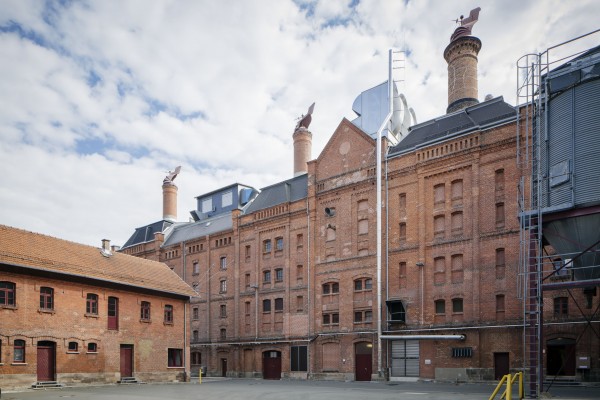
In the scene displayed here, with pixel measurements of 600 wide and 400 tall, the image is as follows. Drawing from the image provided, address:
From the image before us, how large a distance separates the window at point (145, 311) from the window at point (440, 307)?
18.5m

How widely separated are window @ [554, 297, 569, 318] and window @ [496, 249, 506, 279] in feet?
9.37

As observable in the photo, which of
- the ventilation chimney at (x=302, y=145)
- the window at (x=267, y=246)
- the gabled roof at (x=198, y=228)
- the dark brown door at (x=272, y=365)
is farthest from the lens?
the gabled roof at (x=198, y=228)

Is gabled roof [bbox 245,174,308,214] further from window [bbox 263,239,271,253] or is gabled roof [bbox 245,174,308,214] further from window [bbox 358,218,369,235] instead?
window [bbox 358,218,369,235]

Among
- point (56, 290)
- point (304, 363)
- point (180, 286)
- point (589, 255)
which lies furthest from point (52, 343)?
point (589, 255)

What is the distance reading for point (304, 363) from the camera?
117 ft

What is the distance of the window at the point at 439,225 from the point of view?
99.2 feet

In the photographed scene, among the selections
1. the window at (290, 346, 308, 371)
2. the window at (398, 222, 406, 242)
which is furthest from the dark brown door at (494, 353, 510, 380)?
the window at (290, 346, 308, 371)

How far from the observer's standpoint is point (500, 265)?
27.4 m

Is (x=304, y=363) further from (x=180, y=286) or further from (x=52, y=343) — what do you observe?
(x=52, y=343)

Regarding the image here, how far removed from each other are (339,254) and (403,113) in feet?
40.0

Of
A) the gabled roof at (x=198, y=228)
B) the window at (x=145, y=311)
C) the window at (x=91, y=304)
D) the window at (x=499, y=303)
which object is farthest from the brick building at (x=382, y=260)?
the window at (x=91, y=304)

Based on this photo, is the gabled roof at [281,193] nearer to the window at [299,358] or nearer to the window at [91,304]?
the window at [299,358]

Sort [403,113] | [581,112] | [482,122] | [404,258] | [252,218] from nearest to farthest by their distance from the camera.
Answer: [581,112], [482,122], [404,258], [403,113], [252,218]

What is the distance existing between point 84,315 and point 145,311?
15.9 feet
